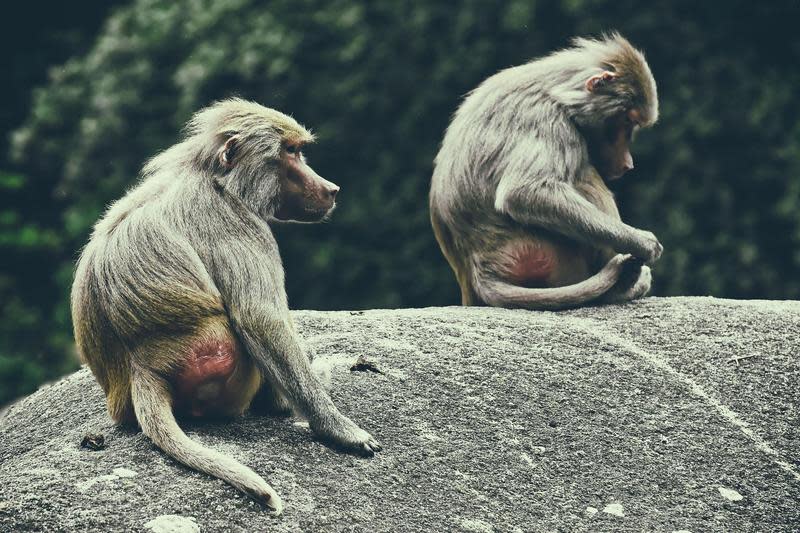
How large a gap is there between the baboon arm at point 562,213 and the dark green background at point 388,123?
2767 mm

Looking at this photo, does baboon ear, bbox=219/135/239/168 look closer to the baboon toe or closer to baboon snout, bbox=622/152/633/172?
the baboon toe

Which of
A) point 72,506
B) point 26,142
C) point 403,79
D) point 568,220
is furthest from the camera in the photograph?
point 26,142

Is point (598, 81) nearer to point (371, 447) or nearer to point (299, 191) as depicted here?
point (299, 191)

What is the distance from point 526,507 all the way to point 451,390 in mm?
704

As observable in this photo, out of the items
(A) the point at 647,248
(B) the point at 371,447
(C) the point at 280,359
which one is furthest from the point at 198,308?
(A) the point at 647,248

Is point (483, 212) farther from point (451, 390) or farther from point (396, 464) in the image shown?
point (396, 464)

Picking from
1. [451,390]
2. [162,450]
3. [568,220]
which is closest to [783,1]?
[568,220]

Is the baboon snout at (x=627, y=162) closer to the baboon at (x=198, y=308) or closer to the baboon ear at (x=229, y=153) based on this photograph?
the baboon at (x=198, y=308)

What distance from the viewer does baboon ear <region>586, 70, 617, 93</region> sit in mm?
5691

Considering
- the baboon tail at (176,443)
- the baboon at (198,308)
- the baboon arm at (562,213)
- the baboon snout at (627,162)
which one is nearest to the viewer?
the baboon tail at (176,443)

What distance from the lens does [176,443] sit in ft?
12.3

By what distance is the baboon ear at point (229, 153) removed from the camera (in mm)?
4172

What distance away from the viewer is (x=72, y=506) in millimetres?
3523

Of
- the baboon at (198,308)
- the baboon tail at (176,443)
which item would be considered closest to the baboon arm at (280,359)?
the baboon at (198,308)
